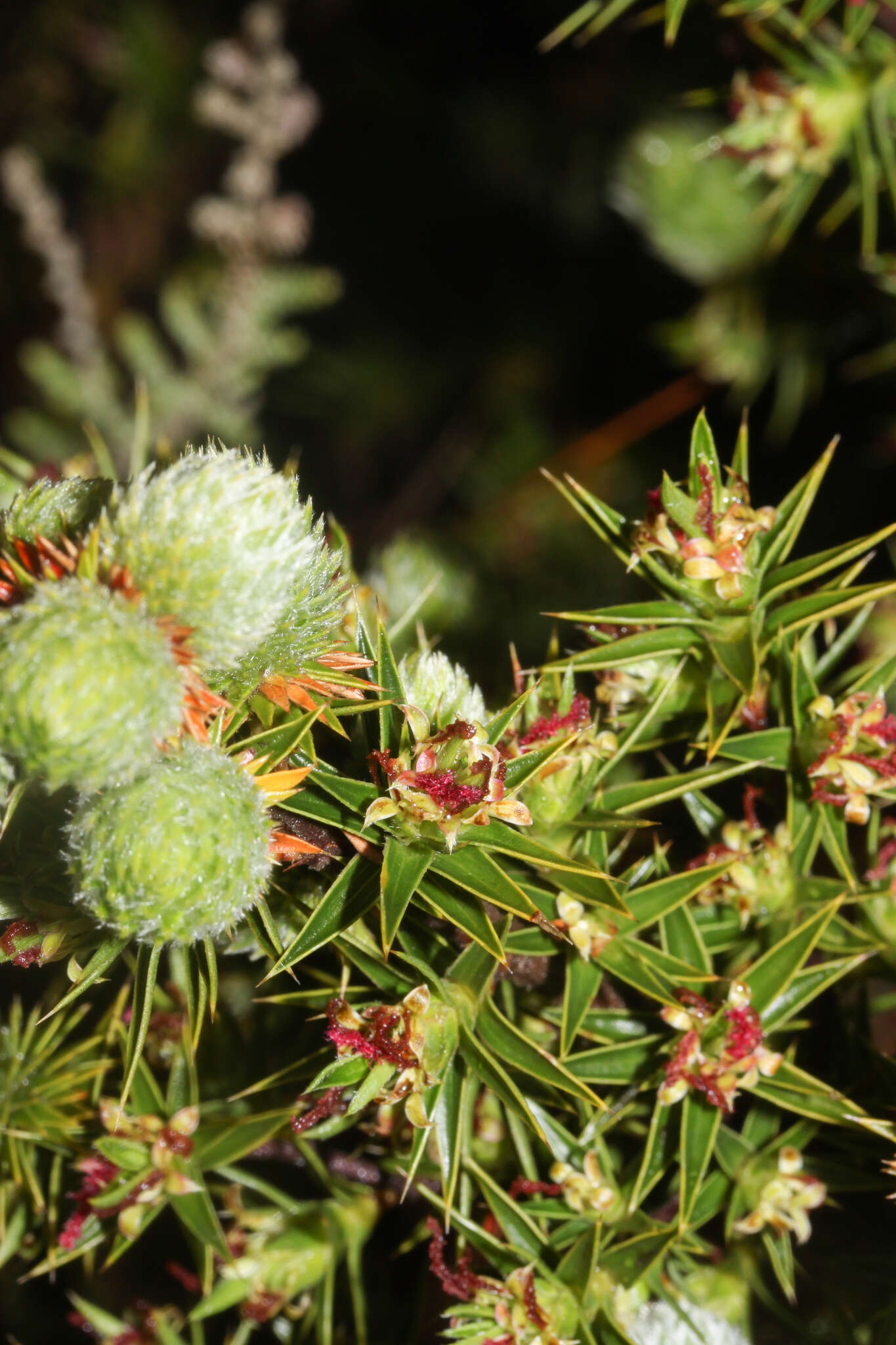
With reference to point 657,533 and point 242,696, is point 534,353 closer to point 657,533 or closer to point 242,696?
point 657,533

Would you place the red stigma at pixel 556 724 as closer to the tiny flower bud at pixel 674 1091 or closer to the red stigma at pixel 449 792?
the red stigma at pixel 449 792

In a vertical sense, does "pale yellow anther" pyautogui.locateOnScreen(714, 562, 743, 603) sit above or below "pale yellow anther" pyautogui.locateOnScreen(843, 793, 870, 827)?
above

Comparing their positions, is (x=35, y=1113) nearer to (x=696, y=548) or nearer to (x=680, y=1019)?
(x=680, y=1019)

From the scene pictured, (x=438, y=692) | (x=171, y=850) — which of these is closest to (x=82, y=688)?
(x=171, y=850)

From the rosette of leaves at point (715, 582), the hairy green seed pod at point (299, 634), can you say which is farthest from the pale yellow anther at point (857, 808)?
the hairy green seed pod at point (299, 634)

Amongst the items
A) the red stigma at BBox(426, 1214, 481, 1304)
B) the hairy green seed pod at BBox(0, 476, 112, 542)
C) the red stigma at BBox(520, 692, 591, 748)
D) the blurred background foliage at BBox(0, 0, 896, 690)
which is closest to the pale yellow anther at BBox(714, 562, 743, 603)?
the red stigma at BBox(520, 692, 591, 748)

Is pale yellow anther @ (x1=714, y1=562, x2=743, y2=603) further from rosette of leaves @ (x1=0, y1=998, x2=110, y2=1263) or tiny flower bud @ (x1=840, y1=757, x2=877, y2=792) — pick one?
rosette of leaves @ (x1=0, y1=998, x2=110, y2=1263)
